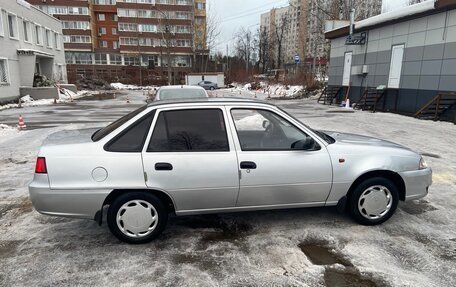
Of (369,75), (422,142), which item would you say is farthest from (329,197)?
(369,75)

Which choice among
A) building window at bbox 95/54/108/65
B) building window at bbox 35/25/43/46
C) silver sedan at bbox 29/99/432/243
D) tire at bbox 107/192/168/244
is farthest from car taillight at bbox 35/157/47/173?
building window at bbox 95/54/108/65

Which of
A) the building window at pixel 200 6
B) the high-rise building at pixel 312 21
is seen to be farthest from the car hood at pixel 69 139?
the building window at pixel 200 6

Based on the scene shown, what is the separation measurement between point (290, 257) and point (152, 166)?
1.78 m

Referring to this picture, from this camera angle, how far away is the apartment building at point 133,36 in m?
64.0

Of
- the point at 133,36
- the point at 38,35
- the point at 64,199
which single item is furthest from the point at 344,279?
the point at 133,36

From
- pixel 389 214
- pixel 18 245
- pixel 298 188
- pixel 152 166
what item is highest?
pixel 152 166

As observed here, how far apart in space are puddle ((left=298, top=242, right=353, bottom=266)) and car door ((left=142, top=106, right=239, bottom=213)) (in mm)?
971

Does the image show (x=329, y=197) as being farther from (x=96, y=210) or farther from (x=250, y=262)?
(x=96, y=210)

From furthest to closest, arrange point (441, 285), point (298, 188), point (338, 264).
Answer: point (298, 188), point (338, 264), point (441, 285)

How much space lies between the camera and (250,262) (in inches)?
132

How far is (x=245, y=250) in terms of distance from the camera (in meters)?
3.58

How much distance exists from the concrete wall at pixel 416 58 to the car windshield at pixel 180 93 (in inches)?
430

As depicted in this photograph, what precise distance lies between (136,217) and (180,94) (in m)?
5.99

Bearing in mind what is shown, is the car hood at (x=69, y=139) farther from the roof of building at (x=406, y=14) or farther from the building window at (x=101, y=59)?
the building window at (x=101, y=59)
